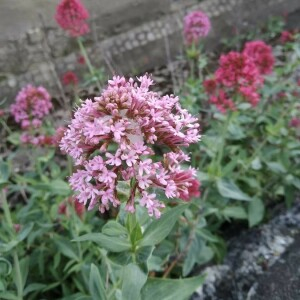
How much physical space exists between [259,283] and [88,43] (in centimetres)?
382

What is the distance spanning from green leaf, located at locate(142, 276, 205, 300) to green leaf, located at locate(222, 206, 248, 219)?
41.1 inches

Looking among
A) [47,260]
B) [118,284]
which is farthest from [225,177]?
[47,260]

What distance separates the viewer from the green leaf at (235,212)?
8.20 ft

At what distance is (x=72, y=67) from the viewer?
505 cm

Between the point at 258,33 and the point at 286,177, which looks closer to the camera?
the point at 286,177

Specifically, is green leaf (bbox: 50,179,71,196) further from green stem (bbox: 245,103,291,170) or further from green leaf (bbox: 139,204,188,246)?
green stem (bbox: 245,103,291,170)

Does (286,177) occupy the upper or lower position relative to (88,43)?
lower

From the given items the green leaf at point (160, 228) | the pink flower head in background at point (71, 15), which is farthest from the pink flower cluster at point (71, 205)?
the pink flower head in background at point (71, 15)

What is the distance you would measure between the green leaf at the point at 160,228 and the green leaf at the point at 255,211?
1.17 meters

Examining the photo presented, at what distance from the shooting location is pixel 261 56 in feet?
9.23

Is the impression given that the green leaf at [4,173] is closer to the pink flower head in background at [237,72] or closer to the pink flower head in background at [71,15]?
the pink flower head in background at [237,72]

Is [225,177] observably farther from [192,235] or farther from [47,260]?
[47,260]

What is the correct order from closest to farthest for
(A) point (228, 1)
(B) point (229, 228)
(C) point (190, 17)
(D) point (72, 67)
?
(B) point (229, 228) < (C) point (190, 17) < (D) point (72, 67) < (A) point (228, 1)

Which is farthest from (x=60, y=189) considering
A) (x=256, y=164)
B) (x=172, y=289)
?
(x=256, y=164)
